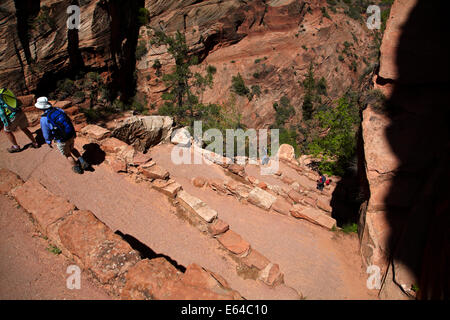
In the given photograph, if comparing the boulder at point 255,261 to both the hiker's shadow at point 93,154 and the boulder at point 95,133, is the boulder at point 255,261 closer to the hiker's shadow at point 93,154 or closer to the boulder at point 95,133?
the hiker's shadow at point 93,154

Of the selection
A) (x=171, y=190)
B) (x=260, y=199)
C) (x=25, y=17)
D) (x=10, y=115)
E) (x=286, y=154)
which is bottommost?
(x=286, y=154)

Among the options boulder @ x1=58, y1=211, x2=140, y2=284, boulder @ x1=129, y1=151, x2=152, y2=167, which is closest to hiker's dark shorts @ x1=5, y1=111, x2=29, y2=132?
boulder @ x1=129, y1=151, x2=152, y2=167

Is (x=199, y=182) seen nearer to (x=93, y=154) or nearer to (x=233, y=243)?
(x=233, y=243)

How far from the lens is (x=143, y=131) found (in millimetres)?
10656

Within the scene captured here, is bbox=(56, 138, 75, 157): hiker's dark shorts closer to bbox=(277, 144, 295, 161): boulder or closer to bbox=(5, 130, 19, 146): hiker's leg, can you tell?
bbox=(5, 130, 19, 146): hiker's leg

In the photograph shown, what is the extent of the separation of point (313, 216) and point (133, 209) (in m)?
5.30

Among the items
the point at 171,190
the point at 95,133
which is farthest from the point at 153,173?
the point at 95,133

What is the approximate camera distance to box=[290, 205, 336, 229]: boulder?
22.4 feet

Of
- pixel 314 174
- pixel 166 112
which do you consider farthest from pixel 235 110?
pixel 314 174

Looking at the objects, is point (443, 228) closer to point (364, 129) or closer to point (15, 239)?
point (364, 129)

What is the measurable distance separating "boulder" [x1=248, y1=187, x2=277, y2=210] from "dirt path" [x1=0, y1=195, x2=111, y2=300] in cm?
481

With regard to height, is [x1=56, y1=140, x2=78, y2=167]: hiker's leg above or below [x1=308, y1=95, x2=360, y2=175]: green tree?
above

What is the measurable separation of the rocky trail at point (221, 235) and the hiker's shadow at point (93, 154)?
106mm

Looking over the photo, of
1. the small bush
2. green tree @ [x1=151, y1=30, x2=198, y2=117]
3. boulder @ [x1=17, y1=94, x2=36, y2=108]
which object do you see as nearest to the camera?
boulder @ [x1=17, y1=94, x2=36, y2=108]
